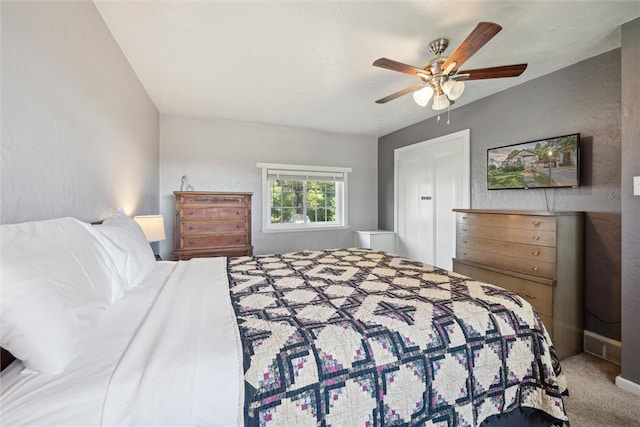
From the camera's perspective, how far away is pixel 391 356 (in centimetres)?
105

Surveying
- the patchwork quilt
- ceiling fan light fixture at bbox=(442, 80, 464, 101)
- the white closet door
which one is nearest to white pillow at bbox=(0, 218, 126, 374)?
the patchwork quilt

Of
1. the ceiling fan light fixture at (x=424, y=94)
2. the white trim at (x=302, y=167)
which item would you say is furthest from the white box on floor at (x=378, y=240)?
the ceiling fan light fixture at (x=424, y=94)

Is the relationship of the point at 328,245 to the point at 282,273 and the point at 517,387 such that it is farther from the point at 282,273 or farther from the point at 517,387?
the point at 517,387

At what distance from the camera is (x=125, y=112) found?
7.93 ft

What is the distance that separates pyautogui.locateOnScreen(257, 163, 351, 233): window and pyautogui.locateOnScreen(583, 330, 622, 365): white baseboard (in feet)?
10.7

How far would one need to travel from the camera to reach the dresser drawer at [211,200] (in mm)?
3484

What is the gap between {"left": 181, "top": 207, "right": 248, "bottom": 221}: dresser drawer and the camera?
11.4 feet

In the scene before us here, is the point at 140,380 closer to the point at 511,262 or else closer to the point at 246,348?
the point at 246,348

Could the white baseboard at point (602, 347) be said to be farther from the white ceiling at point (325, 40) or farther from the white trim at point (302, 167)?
the white trim at point (302, 167)

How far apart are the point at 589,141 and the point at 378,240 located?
2821 mm

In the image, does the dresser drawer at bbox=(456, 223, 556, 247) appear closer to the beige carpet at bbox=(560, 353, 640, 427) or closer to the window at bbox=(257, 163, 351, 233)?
the beige carpet at bbox=(560, 353, 640, 427)

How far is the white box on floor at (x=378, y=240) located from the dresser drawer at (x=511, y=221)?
1.70 meters

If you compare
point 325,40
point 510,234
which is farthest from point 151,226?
point 510,234

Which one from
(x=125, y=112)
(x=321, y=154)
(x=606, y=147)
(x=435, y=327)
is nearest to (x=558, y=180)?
(x=606, y=147)
